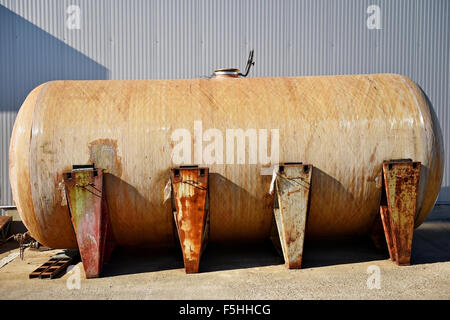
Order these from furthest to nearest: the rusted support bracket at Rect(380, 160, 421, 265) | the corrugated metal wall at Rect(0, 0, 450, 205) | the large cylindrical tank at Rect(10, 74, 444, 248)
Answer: the corrugated metal wall at Rect(0, 0, 450, 205), the rusted support bracket at Rect(380, 160, 421, 265), the large cylindrical tank at Rect(10, 74, 444, 248)

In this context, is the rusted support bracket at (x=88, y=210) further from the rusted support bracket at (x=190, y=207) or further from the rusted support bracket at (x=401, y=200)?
the rusted support bracket at (x=401, y=200)

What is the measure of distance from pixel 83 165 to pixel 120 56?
13.5 feet

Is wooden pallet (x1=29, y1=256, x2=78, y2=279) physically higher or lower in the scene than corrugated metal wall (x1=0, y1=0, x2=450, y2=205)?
lower

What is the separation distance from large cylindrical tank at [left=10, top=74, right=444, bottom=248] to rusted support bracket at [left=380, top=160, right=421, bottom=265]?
0.16 m

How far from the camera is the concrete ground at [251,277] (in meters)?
4.30

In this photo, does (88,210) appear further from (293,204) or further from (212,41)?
(212,41)

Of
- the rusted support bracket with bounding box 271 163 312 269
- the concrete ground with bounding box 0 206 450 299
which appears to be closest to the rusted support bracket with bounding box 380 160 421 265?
the concrete ground with bounding box 0 206 450 299

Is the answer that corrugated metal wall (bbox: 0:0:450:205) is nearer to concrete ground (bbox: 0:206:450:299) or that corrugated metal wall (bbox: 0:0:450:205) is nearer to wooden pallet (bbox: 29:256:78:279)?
wooden pallet (bbox: 29:256:78:279)

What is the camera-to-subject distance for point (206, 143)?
16.3ft

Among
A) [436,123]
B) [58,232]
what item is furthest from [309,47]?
[58,232]

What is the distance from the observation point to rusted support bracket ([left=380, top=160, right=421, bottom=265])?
500 cm

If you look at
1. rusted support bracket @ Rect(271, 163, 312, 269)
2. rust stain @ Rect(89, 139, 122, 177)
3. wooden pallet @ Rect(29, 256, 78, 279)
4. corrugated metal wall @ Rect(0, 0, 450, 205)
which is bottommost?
wooden pallet @ Rect(29, 256, 78, 279)

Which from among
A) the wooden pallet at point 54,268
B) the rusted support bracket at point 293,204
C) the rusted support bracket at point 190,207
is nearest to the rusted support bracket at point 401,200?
the rusted support bracket at point 293,204

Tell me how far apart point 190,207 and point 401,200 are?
288cm
